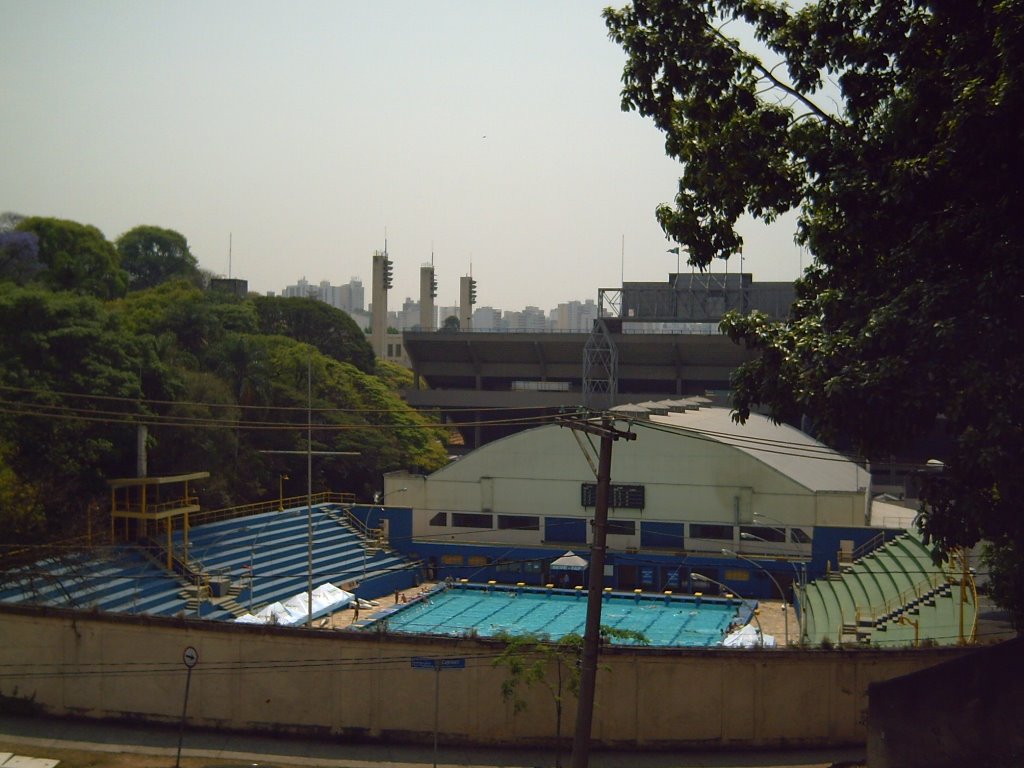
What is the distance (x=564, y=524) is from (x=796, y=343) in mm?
24853

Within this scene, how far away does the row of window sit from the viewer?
1312 inches

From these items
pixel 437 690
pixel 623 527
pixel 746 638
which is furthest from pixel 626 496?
pixel 437 690

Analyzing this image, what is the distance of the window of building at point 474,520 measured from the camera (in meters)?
36.0

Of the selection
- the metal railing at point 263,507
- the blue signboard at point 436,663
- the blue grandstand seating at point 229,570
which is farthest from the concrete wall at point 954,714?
the metal railing at point 263,507

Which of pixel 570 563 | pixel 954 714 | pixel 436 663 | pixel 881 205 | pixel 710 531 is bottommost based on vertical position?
pixel 570 563

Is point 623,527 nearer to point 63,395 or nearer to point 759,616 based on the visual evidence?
point 759,616

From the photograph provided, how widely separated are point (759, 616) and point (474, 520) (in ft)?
35.5

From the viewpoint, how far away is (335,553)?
34125 mm

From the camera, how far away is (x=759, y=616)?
29.4m

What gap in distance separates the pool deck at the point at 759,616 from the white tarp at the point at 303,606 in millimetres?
455

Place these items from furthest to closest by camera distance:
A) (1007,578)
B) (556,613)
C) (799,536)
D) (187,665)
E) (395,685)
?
(799,536) < (556,613) < (187,665) < (395,685) < (1007,578)

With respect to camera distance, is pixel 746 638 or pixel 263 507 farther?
pixel 263 507

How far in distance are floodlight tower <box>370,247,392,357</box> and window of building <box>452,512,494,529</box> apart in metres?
46.8

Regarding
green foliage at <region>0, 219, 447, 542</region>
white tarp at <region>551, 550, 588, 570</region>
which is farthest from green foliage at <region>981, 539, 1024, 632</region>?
white tarp at <region>551, 550, 588, 570</region>
